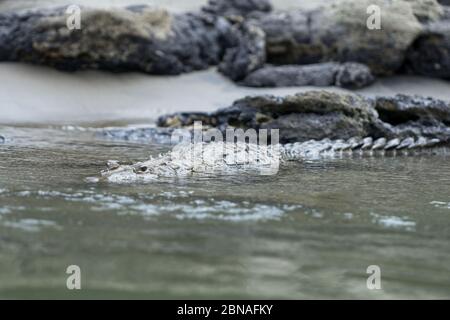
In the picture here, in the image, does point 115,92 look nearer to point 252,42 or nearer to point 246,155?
point 252,42

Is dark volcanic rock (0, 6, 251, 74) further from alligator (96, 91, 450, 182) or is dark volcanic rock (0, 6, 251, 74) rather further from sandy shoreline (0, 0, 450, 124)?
alligator (96, 91, 450, 182)

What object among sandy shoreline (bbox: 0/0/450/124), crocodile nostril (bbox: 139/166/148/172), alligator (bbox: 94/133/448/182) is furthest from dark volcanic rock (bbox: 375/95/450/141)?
crocodile nostril (bbox: 139/166/148/172)

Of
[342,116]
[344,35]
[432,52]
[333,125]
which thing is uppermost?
[344,35]

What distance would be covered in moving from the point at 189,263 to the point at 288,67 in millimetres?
9513

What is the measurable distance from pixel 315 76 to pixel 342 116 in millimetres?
4009

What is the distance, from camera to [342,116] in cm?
737

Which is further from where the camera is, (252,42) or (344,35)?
(344,35)

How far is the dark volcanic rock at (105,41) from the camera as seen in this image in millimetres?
10766

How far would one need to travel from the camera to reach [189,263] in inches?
97.1

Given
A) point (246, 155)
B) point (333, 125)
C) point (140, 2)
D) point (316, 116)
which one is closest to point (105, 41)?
point (140, 2)

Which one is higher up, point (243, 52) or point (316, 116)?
point (243, 52)

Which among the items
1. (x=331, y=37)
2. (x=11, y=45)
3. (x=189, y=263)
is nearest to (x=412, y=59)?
(x=331, y=37)

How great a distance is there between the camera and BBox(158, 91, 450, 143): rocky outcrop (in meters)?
7.36
